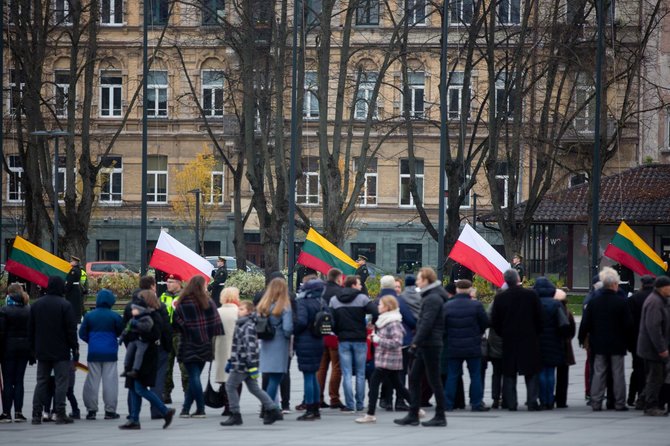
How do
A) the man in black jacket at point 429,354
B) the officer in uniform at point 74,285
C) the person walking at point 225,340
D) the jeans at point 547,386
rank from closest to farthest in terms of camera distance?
the man in black jacket at point 429,354 < the person walking at point 225,340 < the jeans at point 547,386 < the officer in uniform at point 74,285

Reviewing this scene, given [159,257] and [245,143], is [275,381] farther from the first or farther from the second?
[245,143]

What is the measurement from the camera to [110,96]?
215 ft

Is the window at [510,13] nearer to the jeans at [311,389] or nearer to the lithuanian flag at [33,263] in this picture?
the lithuanian flag at [33,263]

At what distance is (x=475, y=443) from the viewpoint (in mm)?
14016

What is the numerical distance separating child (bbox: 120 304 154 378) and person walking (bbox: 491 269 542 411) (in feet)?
13.7

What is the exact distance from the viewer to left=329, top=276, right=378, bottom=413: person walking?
1700 cm

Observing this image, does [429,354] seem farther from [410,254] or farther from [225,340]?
[410,254]

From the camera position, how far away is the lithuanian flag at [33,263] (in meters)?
24.1

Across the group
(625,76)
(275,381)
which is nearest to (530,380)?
(275,381)

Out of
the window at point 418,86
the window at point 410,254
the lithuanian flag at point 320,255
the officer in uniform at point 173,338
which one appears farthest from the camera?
the window at point 410,254

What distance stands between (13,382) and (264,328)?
10.2ft

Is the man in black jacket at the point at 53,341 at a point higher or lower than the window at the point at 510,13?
lower

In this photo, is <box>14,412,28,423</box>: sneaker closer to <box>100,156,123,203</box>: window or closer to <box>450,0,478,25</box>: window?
<box>450,0,478,25</box>: window

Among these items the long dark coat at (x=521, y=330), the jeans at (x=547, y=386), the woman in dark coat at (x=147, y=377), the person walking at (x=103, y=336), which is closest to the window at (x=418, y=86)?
the jeans at (x=547, y=386)
